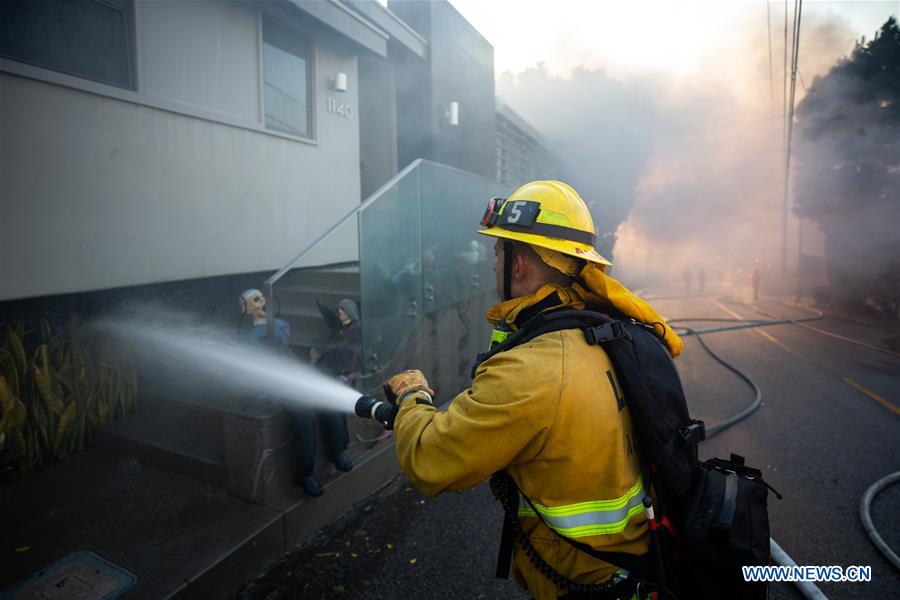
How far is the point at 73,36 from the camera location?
15.5 ft

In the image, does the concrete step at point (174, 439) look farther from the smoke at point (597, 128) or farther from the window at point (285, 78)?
the smoke at point (597, 128)

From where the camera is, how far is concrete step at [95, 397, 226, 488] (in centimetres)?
418

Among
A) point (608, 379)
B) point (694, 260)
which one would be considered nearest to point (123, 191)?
point (608, 379)

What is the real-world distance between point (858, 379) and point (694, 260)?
38284mm

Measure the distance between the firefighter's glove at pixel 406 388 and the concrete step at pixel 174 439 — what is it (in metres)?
2.69

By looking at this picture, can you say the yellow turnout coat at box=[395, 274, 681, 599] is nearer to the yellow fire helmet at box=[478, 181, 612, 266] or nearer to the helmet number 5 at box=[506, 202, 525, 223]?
the yellow fire helmet at box=[478, 181, 612, 266]

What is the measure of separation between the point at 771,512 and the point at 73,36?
24.4 feet

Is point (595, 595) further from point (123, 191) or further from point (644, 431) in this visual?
point (123, 191)

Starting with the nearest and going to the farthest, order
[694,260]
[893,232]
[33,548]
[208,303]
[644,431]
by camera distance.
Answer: [644,431], [33,548], [208,303], [893,232], [694,260]

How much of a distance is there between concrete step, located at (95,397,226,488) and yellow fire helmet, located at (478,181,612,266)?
10.9 feet

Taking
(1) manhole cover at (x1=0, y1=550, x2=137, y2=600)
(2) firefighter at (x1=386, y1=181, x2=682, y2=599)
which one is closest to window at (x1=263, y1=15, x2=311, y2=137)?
(1) manhole cover at (x1=0, y1=550, x2=137, y2=600)

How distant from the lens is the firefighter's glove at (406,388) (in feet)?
6.53

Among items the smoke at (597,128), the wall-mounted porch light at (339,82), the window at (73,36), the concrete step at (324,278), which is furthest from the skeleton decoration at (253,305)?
the smoke at (597,128)

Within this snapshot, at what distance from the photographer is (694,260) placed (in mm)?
43312
